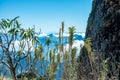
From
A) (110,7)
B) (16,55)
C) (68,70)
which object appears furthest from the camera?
(110,7)

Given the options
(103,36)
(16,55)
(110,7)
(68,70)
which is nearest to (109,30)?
(103,36)

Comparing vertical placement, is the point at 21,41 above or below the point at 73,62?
above

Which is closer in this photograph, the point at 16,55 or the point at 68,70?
the point at 16,55

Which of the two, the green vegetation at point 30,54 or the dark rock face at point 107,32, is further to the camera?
the dark rock face at point 107,32

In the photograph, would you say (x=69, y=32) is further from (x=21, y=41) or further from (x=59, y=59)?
(x=21, y=41)

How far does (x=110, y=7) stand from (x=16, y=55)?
596 cm

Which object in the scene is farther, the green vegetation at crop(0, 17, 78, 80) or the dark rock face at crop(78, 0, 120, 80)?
the dark rock face at crop(78, 0, 120, 80)

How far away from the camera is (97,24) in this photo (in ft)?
37.8

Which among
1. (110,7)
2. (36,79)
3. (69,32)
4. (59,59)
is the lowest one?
(36,79)

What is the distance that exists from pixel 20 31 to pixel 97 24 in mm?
6525

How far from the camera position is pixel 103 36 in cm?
1037

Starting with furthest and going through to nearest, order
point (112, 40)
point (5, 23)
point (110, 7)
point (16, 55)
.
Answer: point (110, 7) → point (112, 40) → point (16, 55) → point (5, 23)

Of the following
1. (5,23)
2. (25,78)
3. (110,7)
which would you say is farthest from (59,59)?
(110,7)

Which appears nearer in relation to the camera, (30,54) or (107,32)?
(30,54)
